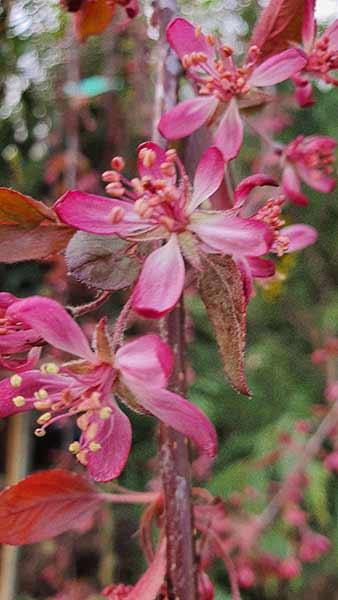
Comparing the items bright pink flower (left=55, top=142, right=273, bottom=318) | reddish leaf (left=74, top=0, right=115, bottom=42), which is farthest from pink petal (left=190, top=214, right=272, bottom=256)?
reddish leaf (left=74, top=0, right=115, bottom=42)

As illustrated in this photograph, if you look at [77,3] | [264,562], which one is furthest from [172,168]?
[264,562]

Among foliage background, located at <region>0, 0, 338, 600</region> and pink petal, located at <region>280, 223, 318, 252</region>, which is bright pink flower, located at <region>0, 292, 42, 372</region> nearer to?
pink petal, located at <region>280, 223, 318, 252</region>

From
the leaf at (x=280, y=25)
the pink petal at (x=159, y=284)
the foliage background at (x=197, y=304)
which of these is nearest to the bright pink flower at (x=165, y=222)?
the pink petal at (x=159, y=284)

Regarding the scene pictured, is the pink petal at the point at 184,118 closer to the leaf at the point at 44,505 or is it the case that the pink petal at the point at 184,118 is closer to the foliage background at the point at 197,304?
the leaf at the point at 44,505

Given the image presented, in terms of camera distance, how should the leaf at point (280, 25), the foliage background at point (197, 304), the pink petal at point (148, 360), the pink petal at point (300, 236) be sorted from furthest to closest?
the foliage background at point (197, 304) → the pink petal at point (300, 236) → the leaf at point (280, 25) → the pink petal at point (148, 360)

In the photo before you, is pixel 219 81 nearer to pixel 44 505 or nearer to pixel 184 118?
pixel 184 118
